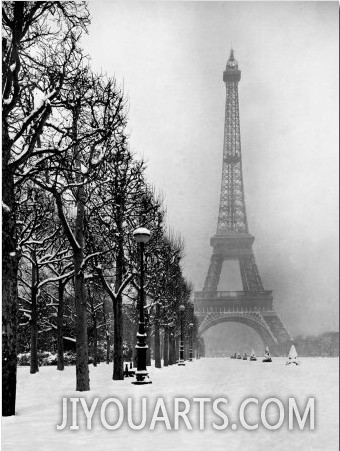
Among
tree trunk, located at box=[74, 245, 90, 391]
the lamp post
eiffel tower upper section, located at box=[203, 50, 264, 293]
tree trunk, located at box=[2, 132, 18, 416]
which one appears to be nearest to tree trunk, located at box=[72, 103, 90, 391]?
tree trunk, located at box=[74, 245, 90, 391]

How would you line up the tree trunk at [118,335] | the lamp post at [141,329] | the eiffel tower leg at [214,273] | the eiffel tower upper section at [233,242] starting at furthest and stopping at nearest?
the eiffel tower leg at [214,273]
the eiffel tower upper section at [233,242]
the tree trunk at [118,335]
the lamp post at [141,329]

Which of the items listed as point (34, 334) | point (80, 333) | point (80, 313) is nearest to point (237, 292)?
point (34, 334)

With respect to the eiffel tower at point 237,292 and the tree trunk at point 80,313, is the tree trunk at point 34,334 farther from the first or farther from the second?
the eiffel tower at point 237,292

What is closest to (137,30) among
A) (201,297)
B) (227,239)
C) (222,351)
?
(227,239)

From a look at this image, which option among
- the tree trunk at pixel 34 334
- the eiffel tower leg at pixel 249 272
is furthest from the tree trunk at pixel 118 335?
the eiffel tower leg at pixel 249 272

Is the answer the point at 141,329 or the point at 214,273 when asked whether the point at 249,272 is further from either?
the point at 141,329

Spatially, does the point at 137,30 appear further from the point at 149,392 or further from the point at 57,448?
the point at 149,392
